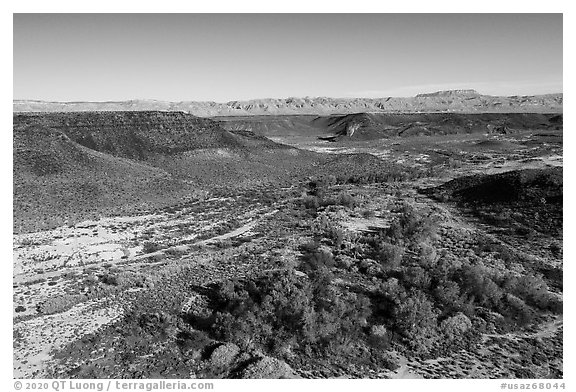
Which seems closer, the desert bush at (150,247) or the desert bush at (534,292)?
the desert bush at (534,292)

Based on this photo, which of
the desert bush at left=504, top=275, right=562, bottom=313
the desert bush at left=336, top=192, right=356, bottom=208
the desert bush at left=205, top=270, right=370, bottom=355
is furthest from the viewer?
the desert bush at left=336, top=192, right=356, bottom=208

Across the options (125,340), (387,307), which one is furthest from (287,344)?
(125,340)

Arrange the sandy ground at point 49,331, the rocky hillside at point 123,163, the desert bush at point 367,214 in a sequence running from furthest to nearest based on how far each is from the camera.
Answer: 1. the rocky hillside at point 123,163
2. the desert bush at point 367,214
3. the sandy ground at point 49,331

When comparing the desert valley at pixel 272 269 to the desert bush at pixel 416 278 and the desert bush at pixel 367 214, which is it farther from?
the desert bush at pixel 367 214

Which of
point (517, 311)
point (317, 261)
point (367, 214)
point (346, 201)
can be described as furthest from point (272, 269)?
point (346, 201)

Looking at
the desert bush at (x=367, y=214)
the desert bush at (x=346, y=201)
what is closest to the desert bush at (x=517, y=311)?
the desert bush at (x=367, y=214)

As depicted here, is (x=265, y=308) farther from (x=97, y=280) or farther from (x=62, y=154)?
(x=62, y=154)

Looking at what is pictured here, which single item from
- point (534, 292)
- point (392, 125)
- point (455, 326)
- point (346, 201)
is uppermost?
point (392, 125)

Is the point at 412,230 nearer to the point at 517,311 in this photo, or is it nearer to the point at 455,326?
the point at 517,311

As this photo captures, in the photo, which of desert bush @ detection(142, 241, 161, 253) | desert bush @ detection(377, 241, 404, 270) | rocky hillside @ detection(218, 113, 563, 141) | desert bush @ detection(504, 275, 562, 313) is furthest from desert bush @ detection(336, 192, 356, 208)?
rocky hillside @ detection(218, 113, 563, 141)

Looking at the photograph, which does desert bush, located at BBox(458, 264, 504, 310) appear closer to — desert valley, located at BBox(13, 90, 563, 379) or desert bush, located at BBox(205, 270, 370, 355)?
desert valley, located at BBox(13, 90, 563, 379)

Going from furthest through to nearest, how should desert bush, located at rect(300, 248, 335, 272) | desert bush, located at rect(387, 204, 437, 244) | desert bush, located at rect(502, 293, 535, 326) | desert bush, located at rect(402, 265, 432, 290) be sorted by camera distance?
desert bush, located at rect(387, 204, 437, 244) → desert bush, located at rect(300, 248, 335, 272) → desert bush, located at rect(402, 265, 432, 290) → desert bush, located at rect(502, 293, 535, 326)

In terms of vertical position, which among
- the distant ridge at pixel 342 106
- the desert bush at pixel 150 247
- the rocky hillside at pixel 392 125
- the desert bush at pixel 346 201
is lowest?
the desert bush at pixel 150 247

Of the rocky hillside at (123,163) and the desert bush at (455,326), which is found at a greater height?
the rocky hillside at (123,163)
